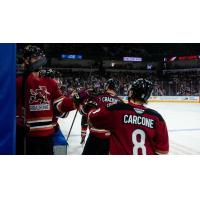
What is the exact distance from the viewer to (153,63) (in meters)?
10.9

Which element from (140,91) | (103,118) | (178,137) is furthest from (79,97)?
(178,137)

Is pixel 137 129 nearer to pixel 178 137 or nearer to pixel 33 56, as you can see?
pixel 33 56

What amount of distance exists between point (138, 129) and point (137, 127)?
0.06 ft

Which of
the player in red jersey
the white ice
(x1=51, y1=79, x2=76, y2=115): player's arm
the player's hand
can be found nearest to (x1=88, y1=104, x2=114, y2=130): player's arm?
the player in red jersey

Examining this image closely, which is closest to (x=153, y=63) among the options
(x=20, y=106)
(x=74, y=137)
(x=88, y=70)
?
(x=88, y=70)

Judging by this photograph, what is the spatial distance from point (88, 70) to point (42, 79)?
9.56ft

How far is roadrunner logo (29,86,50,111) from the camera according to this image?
309 cm

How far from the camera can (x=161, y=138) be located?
2.39 metres

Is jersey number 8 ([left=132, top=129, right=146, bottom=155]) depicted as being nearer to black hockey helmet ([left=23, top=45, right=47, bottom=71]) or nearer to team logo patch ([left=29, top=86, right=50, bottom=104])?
team logo patch ([left=29, top=86, right=50, bottom=104])

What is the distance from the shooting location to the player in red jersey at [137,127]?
7.68 feet
